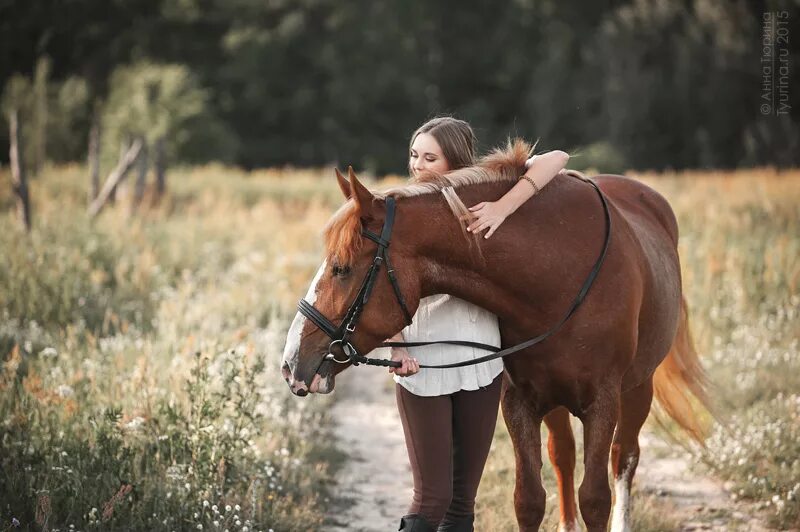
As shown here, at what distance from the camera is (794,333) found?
7469mm

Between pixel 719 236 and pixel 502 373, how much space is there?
758 centimetres

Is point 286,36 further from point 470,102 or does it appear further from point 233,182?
point 233,182

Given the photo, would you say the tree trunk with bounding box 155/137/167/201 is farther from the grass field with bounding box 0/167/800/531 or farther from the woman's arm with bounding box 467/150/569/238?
the woman's arm with bounding box 467/150/569/238

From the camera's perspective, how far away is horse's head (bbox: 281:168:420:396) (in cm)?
302

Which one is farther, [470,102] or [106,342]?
[470,102]

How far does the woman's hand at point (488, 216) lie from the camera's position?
3.18 meters

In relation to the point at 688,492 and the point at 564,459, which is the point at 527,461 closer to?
the point at 564,459

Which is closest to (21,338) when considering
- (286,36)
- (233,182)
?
(233,182)

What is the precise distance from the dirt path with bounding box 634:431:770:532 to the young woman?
71.8 inches

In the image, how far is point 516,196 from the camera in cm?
327

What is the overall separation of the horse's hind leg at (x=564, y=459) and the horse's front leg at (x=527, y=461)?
512 millimetres

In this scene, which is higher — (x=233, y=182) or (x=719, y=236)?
(x=233, y=182)

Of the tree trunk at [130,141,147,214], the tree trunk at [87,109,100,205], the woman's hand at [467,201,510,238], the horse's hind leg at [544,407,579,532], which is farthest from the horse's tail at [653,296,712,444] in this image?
the tree trunk at [130,141,147,214]

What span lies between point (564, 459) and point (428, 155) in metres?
1.69
